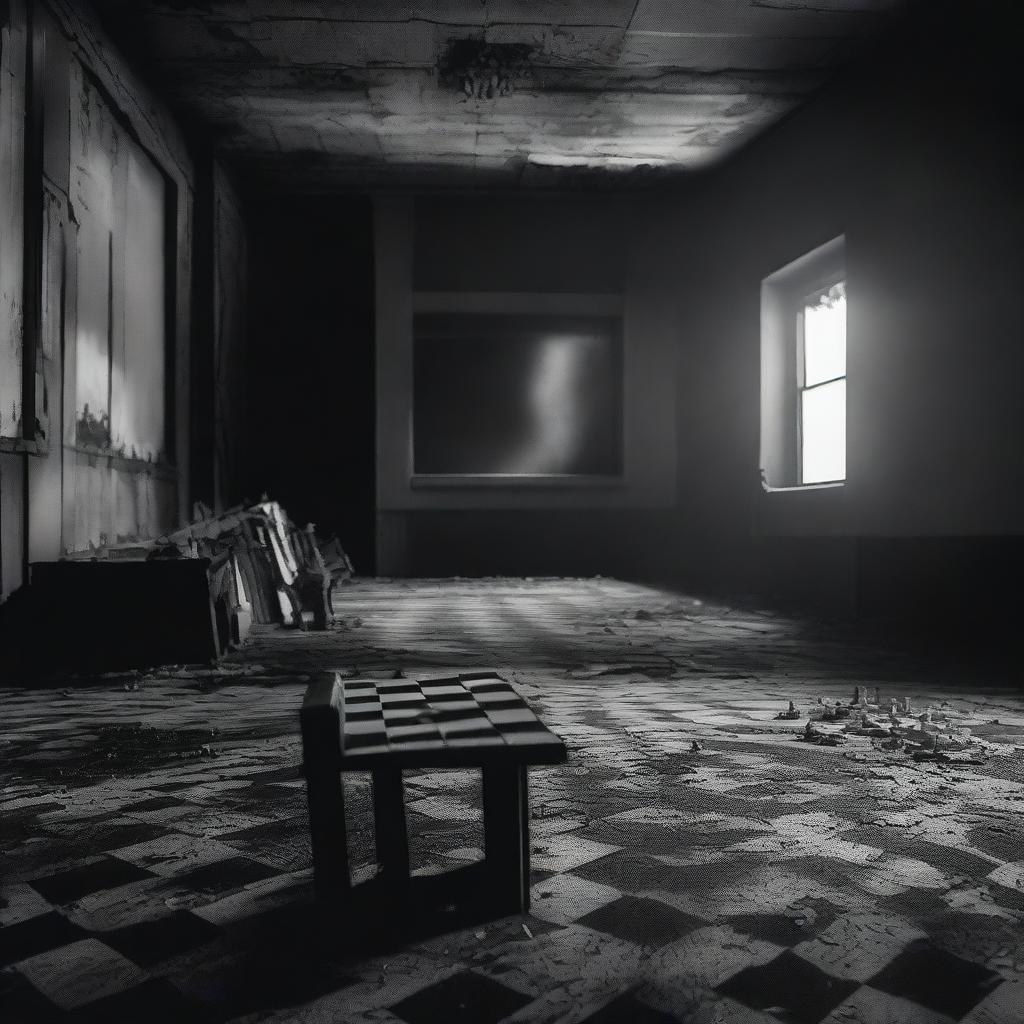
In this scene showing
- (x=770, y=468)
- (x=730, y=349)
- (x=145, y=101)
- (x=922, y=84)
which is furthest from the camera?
(x=730, y=349)

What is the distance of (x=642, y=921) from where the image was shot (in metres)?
1.42

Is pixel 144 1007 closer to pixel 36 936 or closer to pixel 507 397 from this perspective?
pixel 36 936

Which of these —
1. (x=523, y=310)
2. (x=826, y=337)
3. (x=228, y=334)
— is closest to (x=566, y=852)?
(x=826, y=337)

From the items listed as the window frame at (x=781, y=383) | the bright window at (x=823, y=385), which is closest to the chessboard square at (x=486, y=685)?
the bright window at (x=823, y=385)

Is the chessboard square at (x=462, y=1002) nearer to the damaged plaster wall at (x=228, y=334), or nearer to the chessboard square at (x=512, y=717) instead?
the chessboard square at (x=512, y=717)

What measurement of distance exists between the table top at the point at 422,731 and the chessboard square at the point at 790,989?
1.23 feet

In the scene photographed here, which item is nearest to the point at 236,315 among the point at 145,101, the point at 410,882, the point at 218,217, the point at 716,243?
the point at 218,217

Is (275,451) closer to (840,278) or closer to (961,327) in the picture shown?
(840,278)

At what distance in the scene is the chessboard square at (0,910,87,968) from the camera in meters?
1.33

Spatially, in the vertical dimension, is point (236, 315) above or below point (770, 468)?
above

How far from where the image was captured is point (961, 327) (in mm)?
5051

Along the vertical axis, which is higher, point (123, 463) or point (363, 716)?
point (123, 463)

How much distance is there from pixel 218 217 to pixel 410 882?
7426 millimetres

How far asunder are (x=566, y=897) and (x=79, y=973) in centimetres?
72
